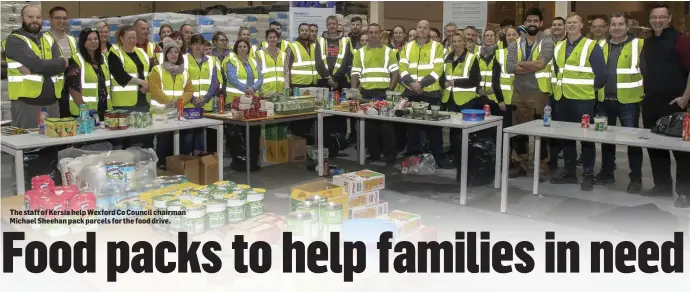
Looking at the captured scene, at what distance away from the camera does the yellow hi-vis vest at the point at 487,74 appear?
646cm

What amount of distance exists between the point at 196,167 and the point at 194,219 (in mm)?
2761

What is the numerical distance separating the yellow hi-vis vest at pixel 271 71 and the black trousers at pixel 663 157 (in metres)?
3.77

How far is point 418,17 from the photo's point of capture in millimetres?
11797

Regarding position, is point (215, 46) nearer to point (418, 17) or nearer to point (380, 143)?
point (380, 143)

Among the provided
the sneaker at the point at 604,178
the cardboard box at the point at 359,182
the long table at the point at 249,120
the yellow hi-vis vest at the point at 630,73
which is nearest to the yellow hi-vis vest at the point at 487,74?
the yellow hi-vis vest at the point at 630,73

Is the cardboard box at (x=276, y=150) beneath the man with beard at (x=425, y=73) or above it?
beneath

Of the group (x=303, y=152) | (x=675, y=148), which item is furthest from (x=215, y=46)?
(x=675, y=148)

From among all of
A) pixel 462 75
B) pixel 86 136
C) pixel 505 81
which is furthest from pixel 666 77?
pixel 86 136

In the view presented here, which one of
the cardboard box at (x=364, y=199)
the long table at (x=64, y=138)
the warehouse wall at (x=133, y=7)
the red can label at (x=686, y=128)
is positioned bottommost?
the cardboard box at (x=364, y=199)

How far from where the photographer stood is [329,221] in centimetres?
300

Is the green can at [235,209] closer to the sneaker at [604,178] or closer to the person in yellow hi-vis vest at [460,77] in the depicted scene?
the person in yellow hi-vis vest at [460,77]

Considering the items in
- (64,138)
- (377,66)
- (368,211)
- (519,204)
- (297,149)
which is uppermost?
(377,66)

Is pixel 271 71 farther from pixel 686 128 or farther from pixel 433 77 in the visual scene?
pixel 686 128

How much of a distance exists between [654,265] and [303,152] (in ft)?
14.0
